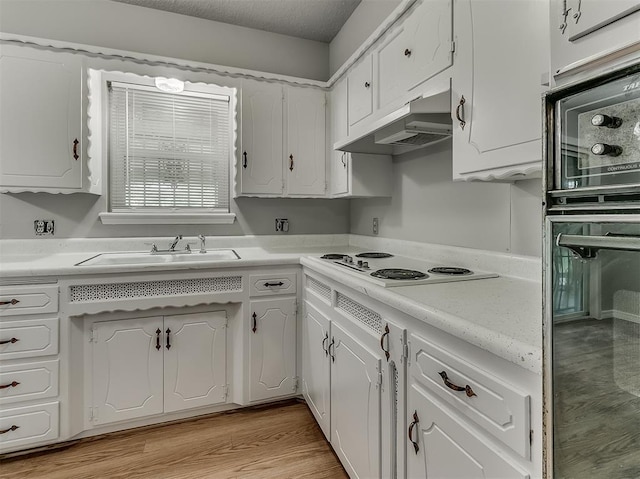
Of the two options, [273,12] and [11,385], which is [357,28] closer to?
[273,12]

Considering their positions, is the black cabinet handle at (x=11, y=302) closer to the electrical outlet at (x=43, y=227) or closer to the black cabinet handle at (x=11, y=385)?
the black cabinet handle at (x=11, y=385)

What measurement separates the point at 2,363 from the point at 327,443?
5.71ft

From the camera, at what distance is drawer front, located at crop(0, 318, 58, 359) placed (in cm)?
171

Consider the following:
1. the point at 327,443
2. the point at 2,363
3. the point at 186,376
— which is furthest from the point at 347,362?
the point at 2,363

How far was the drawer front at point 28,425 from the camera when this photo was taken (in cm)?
172

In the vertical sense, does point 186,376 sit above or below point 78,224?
below

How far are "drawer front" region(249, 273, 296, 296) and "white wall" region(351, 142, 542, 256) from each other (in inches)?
30.4

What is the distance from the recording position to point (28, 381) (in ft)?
5.74

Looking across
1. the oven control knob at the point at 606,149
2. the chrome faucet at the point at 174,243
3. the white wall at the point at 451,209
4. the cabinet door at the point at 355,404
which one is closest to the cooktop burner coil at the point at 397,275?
the cabinet door at the point at 355,404

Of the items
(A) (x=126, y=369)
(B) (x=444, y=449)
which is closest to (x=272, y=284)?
(A) (x=126, y=369)

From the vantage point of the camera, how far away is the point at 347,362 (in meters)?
1.52

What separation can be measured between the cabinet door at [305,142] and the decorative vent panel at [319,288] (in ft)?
2.66

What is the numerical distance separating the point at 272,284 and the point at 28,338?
129 centimetres

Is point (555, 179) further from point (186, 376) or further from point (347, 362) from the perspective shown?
point (186, 376)
